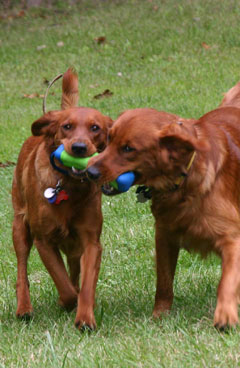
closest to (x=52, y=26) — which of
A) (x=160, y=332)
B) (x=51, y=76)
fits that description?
(x=51, y=76)

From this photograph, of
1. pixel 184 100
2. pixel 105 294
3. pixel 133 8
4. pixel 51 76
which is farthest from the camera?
pixel 133 8

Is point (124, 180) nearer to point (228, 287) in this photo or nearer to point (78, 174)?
point (78, 174)

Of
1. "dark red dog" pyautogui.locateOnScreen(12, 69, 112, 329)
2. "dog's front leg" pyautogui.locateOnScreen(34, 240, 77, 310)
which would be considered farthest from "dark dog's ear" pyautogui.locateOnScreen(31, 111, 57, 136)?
"dog's front leg" pyautogui.locateOnScreen(34, 240, 77, 310)

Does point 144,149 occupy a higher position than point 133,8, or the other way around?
point 144,149

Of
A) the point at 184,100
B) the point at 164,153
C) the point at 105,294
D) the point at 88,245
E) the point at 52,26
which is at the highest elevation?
the point at 164,153

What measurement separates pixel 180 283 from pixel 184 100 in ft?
20.4

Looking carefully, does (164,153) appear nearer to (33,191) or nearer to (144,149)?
(144,149)

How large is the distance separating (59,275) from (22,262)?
1.72ft

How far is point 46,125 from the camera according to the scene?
466cm

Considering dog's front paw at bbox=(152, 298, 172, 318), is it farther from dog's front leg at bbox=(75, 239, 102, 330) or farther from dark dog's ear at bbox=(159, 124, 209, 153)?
dark dog's ear at bbox=(159, 124, 209, 153)

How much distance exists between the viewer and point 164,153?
382 centimetres

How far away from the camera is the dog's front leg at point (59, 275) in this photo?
4.53 metres

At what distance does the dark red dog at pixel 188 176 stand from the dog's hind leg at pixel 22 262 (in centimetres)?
86

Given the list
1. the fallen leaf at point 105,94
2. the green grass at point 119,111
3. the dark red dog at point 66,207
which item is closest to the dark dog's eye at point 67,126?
the dark red dog at point 66,207
